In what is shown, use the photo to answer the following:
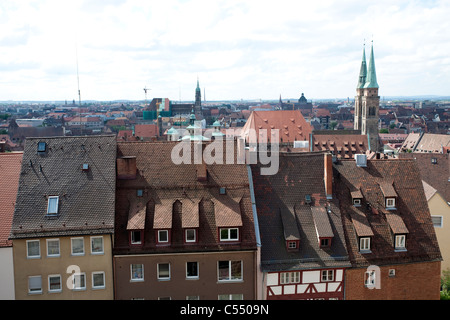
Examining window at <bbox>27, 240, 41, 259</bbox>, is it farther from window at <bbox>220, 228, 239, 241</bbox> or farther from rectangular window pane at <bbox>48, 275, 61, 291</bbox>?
window at <bbox>220, 228, 239, 241</bbox>

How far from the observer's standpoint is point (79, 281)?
77.2 feet

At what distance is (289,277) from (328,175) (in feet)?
22.0

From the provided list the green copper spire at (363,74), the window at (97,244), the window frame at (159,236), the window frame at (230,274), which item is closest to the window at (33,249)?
the window at (97,244)

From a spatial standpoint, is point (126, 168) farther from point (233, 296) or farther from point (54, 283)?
point (233, 296)

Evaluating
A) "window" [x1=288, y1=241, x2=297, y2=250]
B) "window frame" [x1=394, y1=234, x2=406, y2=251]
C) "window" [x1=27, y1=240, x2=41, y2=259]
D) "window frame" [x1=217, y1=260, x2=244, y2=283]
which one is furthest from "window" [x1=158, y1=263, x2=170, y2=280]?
"window frame" [x1=394, y1=234, x2=406, y2=251]

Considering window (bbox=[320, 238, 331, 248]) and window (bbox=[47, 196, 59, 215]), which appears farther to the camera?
window (bbox=[320, 238, 331, 248])

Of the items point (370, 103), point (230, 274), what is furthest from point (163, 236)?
point (370, 103)

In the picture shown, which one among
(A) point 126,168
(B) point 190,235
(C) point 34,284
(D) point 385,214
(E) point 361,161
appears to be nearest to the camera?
(C) point 34,284

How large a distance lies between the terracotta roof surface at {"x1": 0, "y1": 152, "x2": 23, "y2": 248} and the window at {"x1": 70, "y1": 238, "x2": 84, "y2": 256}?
335 cm

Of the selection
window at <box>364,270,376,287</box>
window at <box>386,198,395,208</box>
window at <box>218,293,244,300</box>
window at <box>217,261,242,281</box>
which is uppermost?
window at <box>386,198,395,208</box>

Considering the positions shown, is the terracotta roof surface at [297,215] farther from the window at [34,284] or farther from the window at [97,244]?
the window at [34,284]

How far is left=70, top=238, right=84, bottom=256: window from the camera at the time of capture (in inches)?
925

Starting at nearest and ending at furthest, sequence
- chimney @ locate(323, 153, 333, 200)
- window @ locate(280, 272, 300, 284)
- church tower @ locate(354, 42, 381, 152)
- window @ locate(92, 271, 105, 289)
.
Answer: window @ locate(92, 271, 105, 289) → window @ locate(280, 272, 300, 284) → chimney @ locate(323, 153, 333, 200) → church tower @ locate(354, 42, 381, 152)
